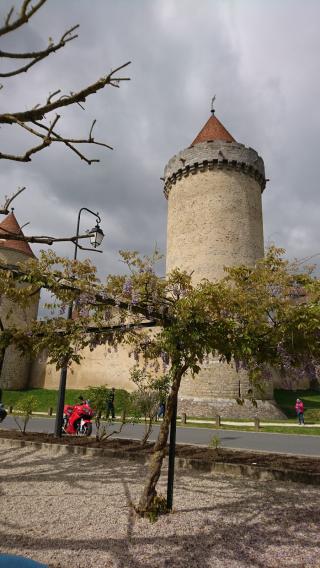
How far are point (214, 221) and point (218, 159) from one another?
3.97 meters

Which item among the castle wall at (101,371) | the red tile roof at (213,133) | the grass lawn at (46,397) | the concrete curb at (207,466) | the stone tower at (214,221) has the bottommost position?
the concrete curb at (207,466)

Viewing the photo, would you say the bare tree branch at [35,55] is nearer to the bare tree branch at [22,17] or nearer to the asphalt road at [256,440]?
the bare tree branch at [22,17]

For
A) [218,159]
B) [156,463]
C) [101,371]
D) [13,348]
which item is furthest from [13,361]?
[156,463]

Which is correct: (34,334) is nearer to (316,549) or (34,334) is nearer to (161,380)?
(161,380)

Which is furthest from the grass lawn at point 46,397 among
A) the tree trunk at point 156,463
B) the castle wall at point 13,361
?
the tree trunk at point 156,463

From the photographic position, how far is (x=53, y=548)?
11.8 ft

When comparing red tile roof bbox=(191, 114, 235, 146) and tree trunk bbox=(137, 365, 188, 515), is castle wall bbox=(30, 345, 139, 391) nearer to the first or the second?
red tile roof bbox=(191, 114, 235, 146)

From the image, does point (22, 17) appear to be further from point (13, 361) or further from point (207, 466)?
point (13, 361)

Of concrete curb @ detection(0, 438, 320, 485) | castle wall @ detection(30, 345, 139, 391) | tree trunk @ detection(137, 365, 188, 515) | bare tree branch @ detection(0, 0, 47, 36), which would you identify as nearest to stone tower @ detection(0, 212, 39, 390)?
castle wall @ detection(30, 345, 139, 391)

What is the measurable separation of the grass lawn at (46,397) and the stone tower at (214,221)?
618cm

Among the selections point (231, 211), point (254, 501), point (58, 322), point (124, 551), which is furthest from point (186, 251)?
point (124, 551)

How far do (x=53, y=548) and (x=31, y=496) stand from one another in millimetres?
1897

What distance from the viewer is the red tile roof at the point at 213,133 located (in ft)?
82.1

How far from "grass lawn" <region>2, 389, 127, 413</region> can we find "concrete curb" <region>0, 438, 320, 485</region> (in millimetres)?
15228
